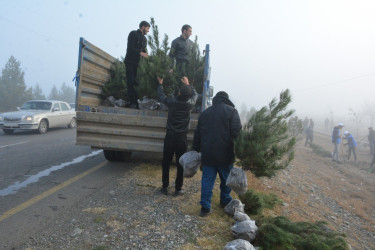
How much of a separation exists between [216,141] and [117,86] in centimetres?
349

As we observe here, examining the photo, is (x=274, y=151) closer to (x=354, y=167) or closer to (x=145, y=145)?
(x=145, y=145)

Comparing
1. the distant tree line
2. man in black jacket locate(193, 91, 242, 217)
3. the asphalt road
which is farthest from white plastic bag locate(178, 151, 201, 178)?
the distant tree line

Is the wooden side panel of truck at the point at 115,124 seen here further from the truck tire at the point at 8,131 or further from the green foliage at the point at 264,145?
the truck tire at the point at 8,131

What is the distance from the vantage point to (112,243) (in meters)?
2.86

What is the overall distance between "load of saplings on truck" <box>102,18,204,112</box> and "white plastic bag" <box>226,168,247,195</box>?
234 centimetres

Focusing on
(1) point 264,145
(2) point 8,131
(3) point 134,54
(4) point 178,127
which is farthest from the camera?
(2) point 8,131

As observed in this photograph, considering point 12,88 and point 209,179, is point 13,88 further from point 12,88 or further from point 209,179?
point 209,179

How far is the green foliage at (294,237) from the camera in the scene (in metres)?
2.76

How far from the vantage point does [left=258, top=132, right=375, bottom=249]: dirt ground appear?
19.1 feet

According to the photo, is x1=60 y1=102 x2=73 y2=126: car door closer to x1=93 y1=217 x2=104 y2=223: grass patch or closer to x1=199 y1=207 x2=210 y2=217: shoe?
x1=93 y1=217 x2=104 y2=223: grass patch

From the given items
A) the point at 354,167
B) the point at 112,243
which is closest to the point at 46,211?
the point at 112,243

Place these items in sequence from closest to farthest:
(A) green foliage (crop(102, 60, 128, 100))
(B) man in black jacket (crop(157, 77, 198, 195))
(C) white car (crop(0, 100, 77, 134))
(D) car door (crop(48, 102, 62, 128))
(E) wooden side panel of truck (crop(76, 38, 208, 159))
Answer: (B) man in black jacket (crop(157, 77, 198, 195)) < (E) wooden side panel of truck (crop(76, 38, 208, 159)) < (A) green foliage (crop(102, 60, 128, 100)) < (C) white car (crop(0, 100, 77, 134)) < (D) car door (crop(48, 102, 62, 128))

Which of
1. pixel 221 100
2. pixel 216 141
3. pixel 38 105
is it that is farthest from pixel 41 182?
pixel 38 105

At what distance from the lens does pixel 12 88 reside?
43000mm
